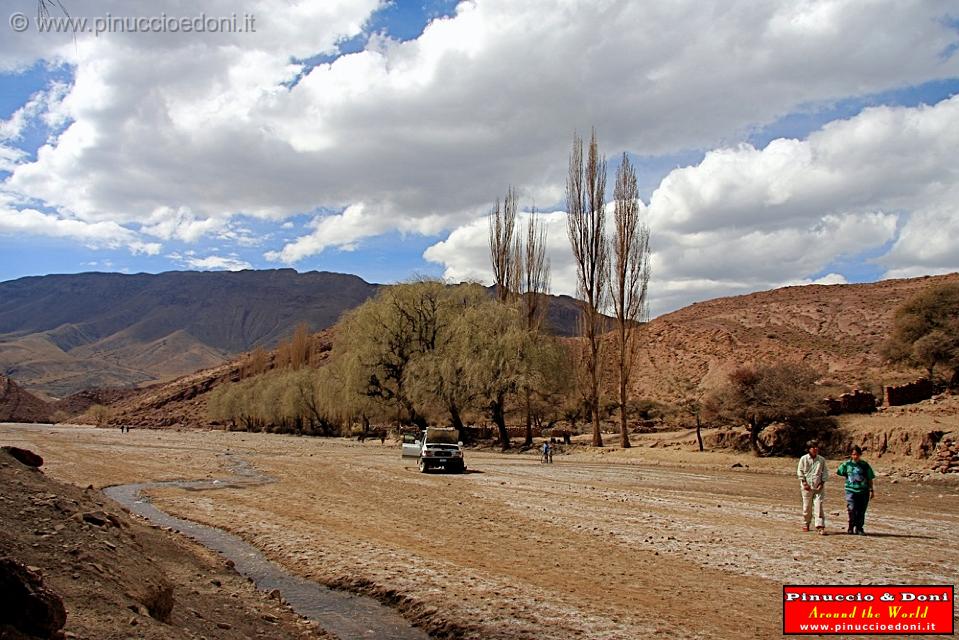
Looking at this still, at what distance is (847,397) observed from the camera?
1340 inches

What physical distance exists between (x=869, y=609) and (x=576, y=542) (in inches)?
221

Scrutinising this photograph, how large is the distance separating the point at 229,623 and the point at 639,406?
57.5 m

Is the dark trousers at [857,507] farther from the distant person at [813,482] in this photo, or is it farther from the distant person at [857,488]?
the distant person at [813,482]

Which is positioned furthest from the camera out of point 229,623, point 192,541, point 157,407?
point 157,407

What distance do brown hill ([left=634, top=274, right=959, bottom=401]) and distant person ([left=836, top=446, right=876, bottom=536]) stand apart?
48.4 m

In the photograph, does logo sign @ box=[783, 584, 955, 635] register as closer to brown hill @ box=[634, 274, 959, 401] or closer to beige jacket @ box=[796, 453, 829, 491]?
beige jacket @ box=[796, 453, 829, 491]

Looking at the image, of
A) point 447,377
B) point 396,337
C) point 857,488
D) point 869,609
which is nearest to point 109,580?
point 869,609

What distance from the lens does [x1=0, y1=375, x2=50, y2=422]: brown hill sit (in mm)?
116312

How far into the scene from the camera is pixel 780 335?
78625mm

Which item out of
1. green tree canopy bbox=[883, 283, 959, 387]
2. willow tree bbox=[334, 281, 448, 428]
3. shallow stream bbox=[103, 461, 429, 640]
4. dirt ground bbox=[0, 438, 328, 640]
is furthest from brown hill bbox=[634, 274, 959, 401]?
dirt ground bbox=[0, 438, 328, 640]

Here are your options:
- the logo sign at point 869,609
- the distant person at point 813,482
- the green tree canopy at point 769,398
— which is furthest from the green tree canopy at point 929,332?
the logo sign at point 869,609

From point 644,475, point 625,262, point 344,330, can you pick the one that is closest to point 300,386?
point 344,330

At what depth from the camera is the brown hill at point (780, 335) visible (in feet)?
228

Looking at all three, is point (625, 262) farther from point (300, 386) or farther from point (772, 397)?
point (300, 386)
